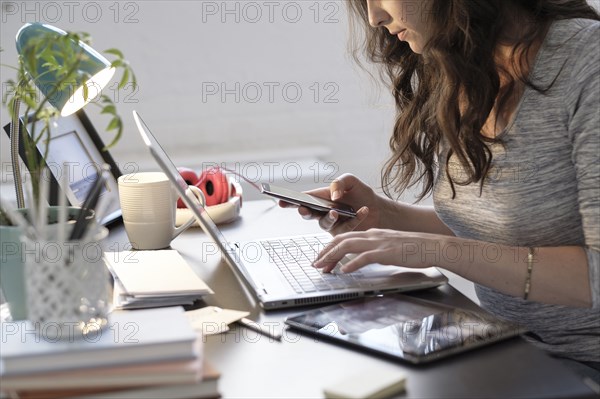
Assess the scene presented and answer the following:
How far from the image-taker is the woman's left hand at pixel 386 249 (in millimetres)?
1137

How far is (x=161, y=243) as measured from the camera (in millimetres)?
1421

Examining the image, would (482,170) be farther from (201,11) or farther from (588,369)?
(201,11)

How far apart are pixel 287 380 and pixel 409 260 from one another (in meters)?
0.33

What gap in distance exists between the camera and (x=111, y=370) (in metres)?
0.80

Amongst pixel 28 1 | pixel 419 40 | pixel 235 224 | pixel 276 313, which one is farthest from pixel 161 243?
pixel 28 1

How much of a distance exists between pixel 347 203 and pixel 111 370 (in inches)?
30.1

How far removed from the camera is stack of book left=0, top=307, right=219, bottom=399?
787 mm

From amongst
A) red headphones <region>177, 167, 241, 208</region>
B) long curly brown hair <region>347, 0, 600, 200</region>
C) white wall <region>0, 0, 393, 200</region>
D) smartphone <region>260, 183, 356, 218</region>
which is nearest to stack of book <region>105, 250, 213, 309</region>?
smartphone <region>260, 183, 356, 218</region>

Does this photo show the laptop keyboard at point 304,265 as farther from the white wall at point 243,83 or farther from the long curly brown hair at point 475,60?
the white wall at point 243,83

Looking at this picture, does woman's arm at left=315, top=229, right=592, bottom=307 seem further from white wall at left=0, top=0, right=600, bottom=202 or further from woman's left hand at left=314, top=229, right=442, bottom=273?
white wall at left=0, top=0, right=600, bottom=202

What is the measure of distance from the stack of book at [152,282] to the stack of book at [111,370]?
0.25m

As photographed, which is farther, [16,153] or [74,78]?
[16,153]

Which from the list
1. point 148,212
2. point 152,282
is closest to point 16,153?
point 148,212

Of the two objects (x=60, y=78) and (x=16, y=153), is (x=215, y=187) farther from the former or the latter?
(x=60, y=78)
